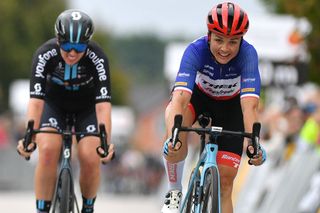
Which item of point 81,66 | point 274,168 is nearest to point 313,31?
Result: point 274,168

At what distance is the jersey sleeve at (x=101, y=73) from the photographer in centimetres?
1138

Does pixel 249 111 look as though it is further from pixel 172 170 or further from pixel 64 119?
pixel 64 119

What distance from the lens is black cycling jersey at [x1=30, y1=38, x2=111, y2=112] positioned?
36.8 feet

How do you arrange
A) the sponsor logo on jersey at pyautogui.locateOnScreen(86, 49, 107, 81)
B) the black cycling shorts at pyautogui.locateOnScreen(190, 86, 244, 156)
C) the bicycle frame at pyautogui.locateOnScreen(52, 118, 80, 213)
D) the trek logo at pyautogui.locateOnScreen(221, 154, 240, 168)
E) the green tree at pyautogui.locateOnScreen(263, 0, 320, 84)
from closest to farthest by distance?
the trek logo at pyautogui.locateOnScreen(221, 154, 240, 168) → the black cycling shorts at pyautogui.locateOnScreen(190, 86, 244, 156) → the bicycle frame at pyautogui.locateOnScreen(52, 118, 80, 213) → the sponsor logo on jersey at pyautogui.locateOnScreen(86, 49, 107, 81) → the green tree at pyautogui.locateOnScreen(263, 0, 320, 84)

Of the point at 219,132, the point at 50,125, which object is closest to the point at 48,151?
the point at 50,125

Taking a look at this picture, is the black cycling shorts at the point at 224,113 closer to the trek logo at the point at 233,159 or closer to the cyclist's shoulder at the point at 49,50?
the trek logo at the point at 233,159

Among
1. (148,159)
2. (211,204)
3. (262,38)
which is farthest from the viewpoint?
(148,159)

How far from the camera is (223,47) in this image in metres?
10.2

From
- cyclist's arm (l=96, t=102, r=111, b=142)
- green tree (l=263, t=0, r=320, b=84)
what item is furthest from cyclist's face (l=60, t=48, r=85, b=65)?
green tree (l=263, t=0, r=320, b=84)

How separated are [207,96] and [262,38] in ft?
40.7

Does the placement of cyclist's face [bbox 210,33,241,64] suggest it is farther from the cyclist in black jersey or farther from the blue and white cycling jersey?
the cyclist in black jersey

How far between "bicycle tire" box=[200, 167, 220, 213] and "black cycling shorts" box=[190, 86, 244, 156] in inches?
17.9

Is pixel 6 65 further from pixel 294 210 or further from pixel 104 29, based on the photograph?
pixel 294 210

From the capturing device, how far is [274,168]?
55.4 feet
